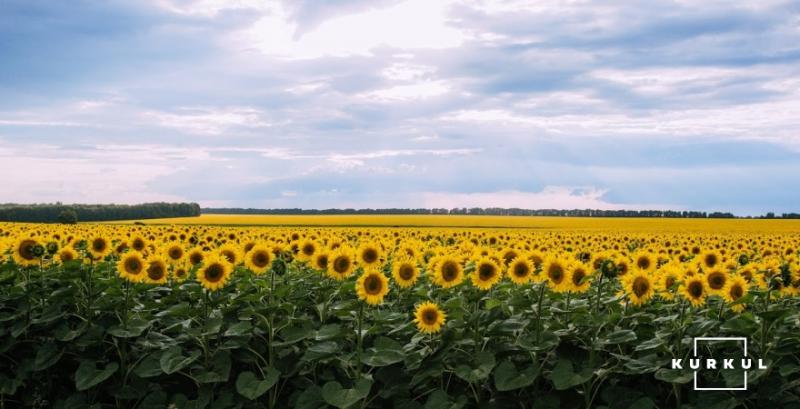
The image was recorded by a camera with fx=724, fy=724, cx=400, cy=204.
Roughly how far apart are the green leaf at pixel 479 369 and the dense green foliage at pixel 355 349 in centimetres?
2

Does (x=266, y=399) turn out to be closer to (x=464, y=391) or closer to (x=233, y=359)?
(x=233, y=359)

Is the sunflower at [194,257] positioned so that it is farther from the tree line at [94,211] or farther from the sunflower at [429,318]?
the tree line at [94,211]

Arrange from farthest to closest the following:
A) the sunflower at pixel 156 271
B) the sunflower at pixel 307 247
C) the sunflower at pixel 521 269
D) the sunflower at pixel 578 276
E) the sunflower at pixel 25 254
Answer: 1. the sunflower at pixel 307 247
2. the sunflower at pixel 25 254
3. the sunflower at pixel 156 271
4. the sunflower at pixel 521 269
5. the sunflower at pixel 578 276

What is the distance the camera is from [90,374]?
8.62m

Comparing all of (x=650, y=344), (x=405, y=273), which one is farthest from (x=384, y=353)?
(x=650, y=344)

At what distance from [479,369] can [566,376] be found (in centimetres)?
90

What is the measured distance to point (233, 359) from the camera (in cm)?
882

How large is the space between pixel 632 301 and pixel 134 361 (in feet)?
20.6

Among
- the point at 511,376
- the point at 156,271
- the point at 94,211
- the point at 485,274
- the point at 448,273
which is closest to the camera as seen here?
the point at 511,376

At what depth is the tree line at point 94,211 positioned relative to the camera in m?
116

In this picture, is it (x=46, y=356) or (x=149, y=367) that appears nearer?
(x=149, y=367)

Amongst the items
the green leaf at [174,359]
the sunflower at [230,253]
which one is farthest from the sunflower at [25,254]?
the green leaf at [174,359]

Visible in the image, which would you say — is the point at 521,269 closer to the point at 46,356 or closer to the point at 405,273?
the point at 405,273

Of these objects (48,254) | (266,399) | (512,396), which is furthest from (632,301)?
(48,254)
